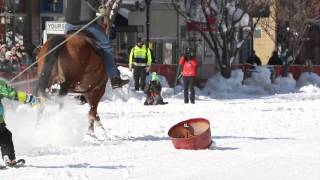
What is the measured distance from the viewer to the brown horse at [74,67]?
11344mm

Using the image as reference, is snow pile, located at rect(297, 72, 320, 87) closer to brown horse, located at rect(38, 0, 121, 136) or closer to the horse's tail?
brown horse, located at rect(38, 0, 121, 136)

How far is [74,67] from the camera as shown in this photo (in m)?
11.6

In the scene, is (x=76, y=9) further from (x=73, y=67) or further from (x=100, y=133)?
(x=73, y=67)

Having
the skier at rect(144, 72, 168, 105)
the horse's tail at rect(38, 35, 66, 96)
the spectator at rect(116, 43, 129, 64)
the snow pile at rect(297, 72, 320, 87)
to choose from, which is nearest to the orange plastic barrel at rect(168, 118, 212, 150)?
the horse's tail at rect(38, 35, 66, 96)

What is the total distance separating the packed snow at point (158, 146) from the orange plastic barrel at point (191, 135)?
0.14 m

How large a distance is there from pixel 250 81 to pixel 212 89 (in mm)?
2603

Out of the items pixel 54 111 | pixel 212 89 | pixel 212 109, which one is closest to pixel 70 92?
pixel 54 111

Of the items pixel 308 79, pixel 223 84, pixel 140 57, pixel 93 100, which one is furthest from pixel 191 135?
pixel 308 79

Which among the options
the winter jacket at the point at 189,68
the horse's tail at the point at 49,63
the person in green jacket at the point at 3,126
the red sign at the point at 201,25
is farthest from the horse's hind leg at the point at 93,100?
the red sign at the point at 201,25

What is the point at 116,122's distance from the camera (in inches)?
614

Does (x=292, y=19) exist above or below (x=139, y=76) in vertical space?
above

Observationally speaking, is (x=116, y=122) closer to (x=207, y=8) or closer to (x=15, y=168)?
(x=15, y=168)

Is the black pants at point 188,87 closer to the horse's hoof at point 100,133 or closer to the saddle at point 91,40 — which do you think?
the horse's hoof at point 100,133

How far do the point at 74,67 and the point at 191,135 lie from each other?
2.09 metres
